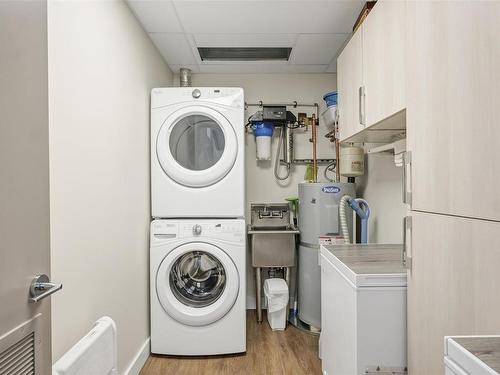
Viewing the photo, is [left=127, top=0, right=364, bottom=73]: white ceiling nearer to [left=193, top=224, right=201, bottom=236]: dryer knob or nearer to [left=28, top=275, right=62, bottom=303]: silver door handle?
[left=193, top=224, right=201, bottom=236]: dryer knob

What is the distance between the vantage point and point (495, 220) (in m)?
0.71

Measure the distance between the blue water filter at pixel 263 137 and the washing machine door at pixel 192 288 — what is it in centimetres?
109

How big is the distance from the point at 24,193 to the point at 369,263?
4.42 feet

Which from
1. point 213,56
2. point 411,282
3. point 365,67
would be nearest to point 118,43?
point 213,56

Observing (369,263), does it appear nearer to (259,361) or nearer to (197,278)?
(259,361)

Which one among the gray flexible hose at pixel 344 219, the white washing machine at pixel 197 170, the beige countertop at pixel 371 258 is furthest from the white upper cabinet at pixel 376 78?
the white washing machine at pixel 197 170

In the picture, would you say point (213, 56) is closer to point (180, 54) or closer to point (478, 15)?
point (180, 54)

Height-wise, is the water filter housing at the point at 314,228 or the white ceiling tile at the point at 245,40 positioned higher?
the white ceiling tile at the point at 245,40

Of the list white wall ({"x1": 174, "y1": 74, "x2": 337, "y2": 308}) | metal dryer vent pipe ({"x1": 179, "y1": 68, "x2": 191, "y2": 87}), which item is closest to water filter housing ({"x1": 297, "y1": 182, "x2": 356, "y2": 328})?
white wall ({"x1": 174, "y1": 74, "x2": 337, "y2": 308})

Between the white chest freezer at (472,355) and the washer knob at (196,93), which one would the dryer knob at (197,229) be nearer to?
the washer knob at (196,93)

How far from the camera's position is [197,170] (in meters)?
2.40

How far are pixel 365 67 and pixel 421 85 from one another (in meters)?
0.77

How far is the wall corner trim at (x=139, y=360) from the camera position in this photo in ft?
6.59

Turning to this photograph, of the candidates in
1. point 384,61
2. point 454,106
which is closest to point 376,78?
point 384,61
